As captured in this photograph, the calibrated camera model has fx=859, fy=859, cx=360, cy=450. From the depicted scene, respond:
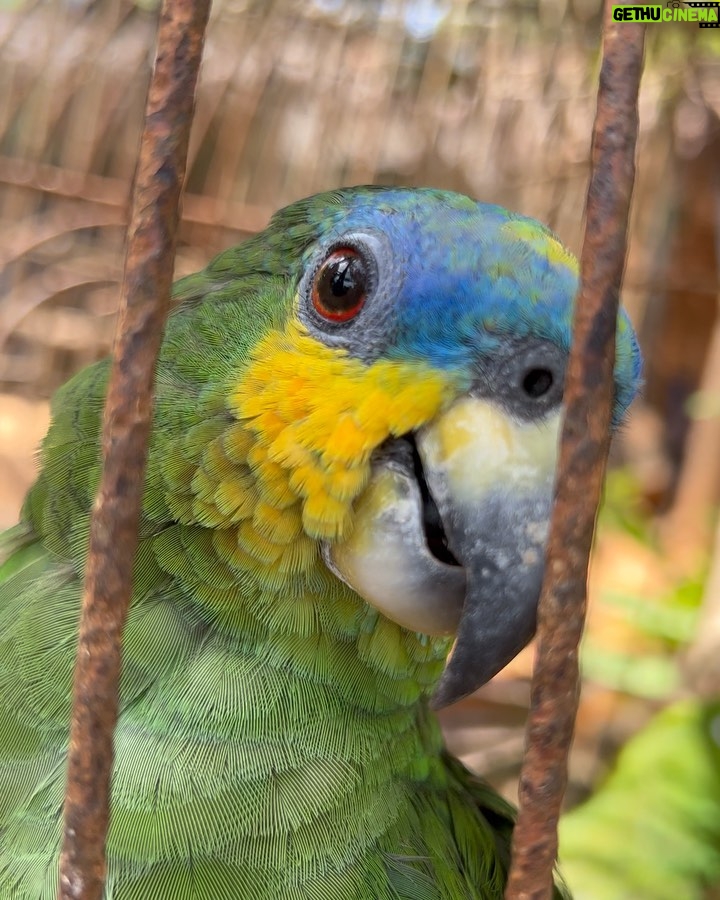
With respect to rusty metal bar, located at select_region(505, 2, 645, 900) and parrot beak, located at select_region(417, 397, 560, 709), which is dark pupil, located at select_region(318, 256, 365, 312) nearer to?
parrot beak, located at select_region(417, 397, 560, 709)

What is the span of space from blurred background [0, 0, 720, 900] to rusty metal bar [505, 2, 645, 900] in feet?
6.29

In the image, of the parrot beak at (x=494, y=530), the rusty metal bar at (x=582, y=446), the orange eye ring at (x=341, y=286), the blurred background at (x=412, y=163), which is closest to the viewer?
the rusty metal bar at (x=582, y=446)

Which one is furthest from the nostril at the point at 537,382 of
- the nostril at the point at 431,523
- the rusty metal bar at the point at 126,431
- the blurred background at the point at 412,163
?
the blurred background at the point at 412,163

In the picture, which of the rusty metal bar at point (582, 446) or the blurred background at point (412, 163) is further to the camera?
the blurred background at point (412, 163)

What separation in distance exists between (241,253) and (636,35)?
1.87 feet

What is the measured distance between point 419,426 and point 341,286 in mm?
175

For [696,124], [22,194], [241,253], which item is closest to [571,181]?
[696,124]

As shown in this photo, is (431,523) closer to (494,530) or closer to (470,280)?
(494,530)

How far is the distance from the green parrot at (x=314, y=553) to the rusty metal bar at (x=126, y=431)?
22cm

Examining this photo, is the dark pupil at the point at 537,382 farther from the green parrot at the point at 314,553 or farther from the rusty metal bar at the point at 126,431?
the rusty metal bar at the point at 126,431

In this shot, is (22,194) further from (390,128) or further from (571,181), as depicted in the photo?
(571,181)

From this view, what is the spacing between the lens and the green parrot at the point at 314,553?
2.48 feet

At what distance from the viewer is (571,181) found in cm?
328

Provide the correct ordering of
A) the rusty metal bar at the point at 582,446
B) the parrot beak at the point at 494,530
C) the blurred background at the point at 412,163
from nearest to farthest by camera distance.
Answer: the rusty metal bar at the point at 582,446
the parrot beak at the point at 494,530
the blurred background at the point at 412,163
